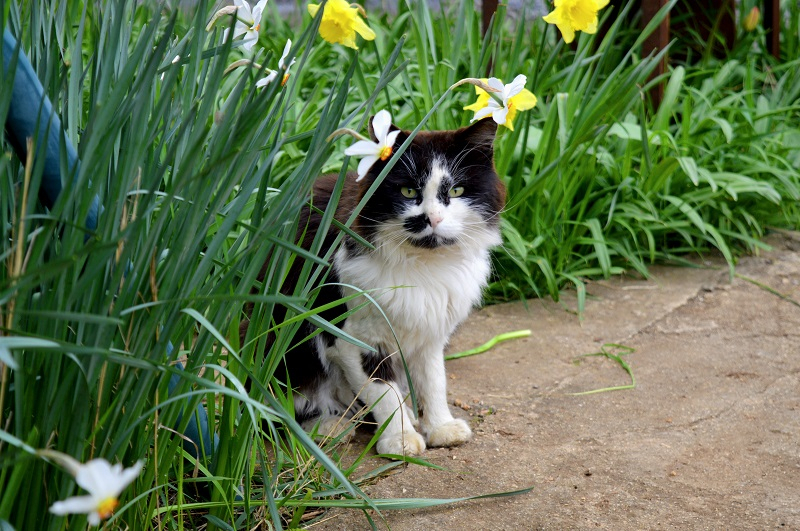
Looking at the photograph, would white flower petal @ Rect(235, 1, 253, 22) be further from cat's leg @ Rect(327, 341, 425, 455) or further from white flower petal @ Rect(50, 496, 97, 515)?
white flower petal @ Rect(50, 496, 97, 515)

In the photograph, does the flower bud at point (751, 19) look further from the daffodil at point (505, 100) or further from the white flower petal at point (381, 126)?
the white flower petal at point (381, 126)

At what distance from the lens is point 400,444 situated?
2316mm

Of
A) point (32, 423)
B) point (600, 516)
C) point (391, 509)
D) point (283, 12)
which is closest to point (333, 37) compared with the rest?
point (32, 423)

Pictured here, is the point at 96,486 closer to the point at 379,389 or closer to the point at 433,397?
the point at 379,389

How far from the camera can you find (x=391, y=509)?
76.7 inches

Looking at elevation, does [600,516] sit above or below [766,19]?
below

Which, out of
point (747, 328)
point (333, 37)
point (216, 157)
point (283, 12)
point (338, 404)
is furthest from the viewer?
point (283, 12)

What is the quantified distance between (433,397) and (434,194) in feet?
1.92

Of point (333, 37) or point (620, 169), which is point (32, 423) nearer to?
point (333, 37)

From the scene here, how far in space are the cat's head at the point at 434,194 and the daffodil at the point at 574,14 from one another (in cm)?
40

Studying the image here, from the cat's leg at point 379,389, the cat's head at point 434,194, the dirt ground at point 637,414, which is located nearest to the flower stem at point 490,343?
the dirt ground at point 637,414

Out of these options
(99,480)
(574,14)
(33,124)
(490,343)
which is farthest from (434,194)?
(99,480)

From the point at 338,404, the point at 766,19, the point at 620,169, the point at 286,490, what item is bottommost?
the point at 338,404

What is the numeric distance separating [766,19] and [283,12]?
3.31m
